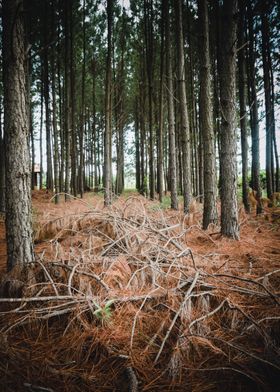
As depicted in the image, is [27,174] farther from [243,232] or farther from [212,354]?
[243,232]

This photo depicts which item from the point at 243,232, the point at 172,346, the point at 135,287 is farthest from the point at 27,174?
the point at 243,232

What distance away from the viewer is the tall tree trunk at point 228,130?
369 centimetres

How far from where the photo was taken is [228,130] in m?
3.82

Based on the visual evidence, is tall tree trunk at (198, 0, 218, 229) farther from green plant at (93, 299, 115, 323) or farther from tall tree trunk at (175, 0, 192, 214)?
green plant at (93, 299, 115, 323)

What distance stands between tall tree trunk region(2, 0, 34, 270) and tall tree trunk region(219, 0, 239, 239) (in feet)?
9.94

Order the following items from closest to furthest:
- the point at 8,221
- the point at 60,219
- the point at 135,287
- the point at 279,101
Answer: the point at 135,287 → the point at 8,221 → the point at 60,219 → the point at 279,101

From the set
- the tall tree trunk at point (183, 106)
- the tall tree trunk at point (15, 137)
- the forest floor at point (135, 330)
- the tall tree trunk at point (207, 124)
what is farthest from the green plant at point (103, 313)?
the tall tree trunk at point (183, 106)

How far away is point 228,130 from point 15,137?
3.22 m

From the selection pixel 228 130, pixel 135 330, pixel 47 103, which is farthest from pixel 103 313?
pixel 47 103

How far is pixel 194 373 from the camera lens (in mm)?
1343

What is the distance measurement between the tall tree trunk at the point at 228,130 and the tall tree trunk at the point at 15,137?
303 centimetres

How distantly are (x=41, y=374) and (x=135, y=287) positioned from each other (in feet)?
3.06

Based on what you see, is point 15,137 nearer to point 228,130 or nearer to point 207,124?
point 228,130

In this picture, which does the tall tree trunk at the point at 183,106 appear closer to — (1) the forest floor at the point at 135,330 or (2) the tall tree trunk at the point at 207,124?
(2) the tall tree trunk at the point at 207,124
